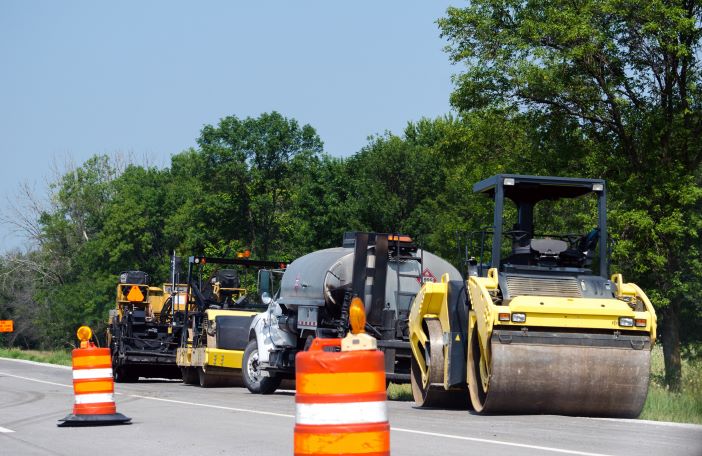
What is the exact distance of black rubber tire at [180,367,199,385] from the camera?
29.6m

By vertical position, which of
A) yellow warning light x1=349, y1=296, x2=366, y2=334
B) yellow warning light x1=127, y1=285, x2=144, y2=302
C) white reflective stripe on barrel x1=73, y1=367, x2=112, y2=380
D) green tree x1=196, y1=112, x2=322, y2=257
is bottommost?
white reflective stripe on barrel x1=73, y1=367, x2=112, y2=380

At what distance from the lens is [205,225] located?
2879 inches

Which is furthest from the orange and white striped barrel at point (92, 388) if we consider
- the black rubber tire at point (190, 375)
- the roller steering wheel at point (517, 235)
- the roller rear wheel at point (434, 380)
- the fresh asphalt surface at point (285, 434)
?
the black rubber tire at point (190, 375)

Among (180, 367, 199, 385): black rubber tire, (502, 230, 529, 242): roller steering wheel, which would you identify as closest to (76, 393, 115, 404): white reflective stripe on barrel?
(502, 230, 529, 242): roller steering wheel

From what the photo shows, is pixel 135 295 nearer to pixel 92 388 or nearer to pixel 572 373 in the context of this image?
pixel 92 388

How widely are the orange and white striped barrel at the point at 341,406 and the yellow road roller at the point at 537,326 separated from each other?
23.9ft

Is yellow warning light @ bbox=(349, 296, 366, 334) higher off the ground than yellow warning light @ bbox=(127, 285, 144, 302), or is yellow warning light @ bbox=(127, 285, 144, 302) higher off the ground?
yellow warning light @ bbox=(349, 296, 366, 334)

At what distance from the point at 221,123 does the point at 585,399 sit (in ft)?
196

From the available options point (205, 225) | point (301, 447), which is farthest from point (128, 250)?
point (301, 447)

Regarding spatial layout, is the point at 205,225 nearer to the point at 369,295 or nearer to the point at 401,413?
the point at 369,295

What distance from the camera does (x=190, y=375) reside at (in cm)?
2973

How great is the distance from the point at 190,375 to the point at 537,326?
1683cm

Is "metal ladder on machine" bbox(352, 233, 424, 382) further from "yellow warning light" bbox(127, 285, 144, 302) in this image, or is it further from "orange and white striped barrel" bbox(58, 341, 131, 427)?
"yellow warning light" bbox(127, 285, 144, 302)

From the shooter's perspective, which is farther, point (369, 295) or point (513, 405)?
point (369, 295)
